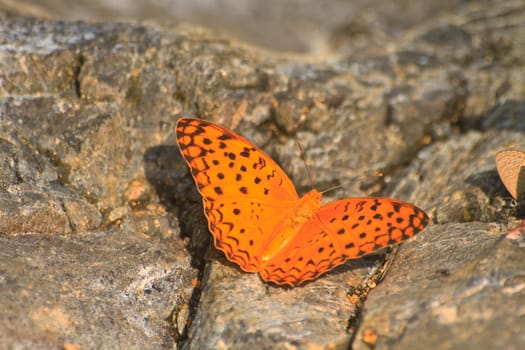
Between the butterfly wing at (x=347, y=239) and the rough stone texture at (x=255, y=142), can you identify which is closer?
the rough stone texture at (x=255, y=142)

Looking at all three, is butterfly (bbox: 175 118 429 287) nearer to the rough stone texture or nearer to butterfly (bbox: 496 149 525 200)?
the rough stone texture

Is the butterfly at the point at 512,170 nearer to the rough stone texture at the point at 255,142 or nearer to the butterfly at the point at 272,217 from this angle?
the rough stone texture at the point at 255,142

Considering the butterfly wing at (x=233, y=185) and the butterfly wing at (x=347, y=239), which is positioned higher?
the butterfly wing at (x=233, y=185)

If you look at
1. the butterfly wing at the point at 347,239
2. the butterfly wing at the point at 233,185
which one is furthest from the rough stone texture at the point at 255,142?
the butterfly wing at the point at 233,185

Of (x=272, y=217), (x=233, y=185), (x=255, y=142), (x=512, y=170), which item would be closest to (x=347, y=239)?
(x=272, y=217)

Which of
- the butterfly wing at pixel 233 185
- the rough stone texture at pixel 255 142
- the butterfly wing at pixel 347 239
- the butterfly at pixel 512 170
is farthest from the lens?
the butterfly at pixel 512 170

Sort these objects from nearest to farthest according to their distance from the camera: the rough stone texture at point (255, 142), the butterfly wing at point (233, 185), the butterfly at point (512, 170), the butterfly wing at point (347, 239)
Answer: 1. the rough stone texture at point (255, 142)
2. the butterfly wing at point (347, 239)
3. the butterfly wing at point (233, 185)
4. the butterfly at point (512, 170)

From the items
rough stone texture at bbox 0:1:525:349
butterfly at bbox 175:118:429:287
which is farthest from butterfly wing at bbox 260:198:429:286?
rough stone texture at bbox 0:1:525:349
